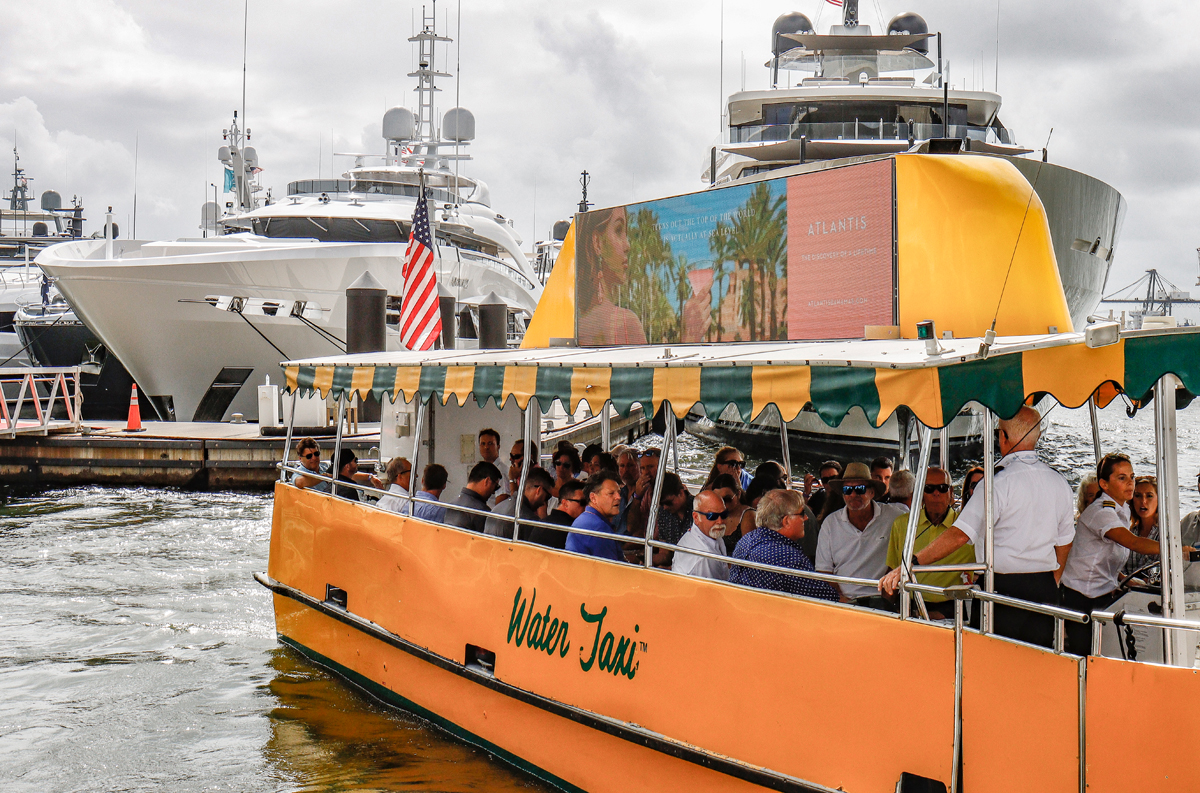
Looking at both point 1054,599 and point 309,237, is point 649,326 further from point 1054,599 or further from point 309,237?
point 309,237

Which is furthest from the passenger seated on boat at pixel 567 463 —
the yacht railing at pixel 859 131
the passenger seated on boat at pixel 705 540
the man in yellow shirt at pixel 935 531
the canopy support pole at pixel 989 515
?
the yacht railing at pixel 859 131

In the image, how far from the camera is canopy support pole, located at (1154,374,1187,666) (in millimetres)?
4066

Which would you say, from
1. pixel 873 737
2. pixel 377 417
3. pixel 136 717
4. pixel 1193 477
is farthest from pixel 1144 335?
pixel 1193 477

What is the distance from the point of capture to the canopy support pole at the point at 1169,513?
4.07 meters

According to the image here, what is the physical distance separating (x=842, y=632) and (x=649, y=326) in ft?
11.0

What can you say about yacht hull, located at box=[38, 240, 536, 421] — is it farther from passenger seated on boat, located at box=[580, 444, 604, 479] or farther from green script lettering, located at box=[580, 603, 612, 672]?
green script lettering, located at box=[580, 603, 612, 672]

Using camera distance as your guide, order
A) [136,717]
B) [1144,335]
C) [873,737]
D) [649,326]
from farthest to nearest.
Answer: [136,717] < [649,326] < [873,737] < [1144,335]

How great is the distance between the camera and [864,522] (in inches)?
240

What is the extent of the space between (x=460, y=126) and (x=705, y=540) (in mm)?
32501

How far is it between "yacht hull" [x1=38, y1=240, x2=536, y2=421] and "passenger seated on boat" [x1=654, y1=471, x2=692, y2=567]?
783 inches

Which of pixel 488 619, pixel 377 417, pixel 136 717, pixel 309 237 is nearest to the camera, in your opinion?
pixel 488 619

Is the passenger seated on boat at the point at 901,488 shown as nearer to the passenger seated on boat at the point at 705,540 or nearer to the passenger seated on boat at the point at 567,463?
the passenger seated on boat at the point at 705,540

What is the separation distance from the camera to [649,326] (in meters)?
7.54

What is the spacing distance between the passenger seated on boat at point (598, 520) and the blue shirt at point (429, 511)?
1607mm
